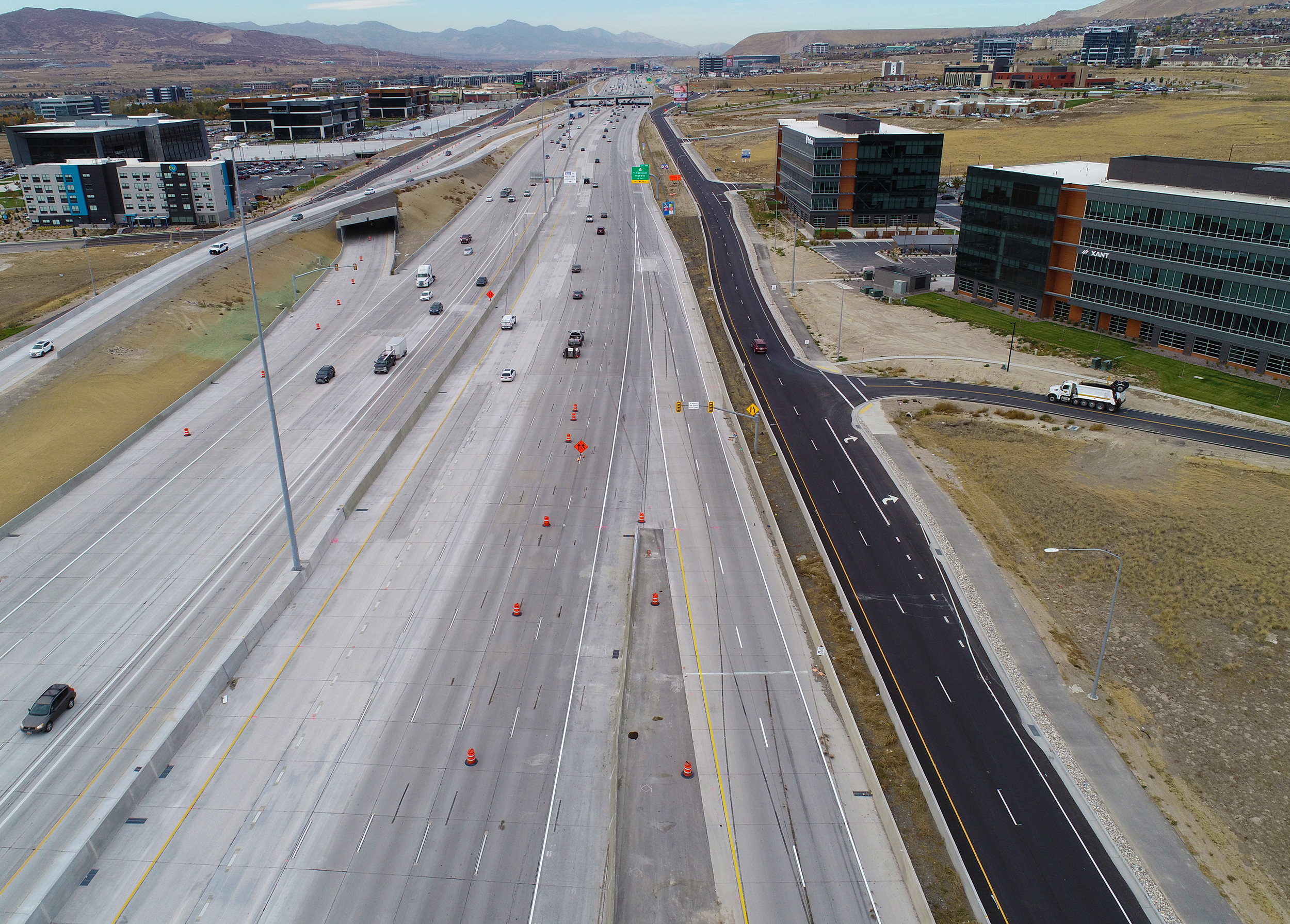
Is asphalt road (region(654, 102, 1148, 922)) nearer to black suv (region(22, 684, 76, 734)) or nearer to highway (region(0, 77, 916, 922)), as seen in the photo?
highway (region(0, 77, 916, 922))

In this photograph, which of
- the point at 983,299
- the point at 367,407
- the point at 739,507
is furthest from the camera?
the point at 983,299

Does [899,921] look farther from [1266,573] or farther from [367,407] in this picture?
[367,407]

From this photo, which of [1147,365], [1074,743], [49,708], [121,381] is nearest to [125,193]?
[121,381]

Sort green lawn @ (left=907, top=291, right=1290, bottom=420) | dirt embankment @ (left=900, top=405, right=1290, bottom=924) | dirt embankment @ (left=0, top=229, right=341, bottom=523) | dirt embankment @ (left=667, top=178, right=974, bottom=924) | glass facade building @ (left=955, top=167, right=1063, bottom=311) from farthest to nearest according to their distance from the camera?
glass facade building @ (left=955, top=167, right=1063, bottom=311) < green lawn @ (left=907, top=291, right=1290, bottom=420) < dirt embankment @ (left=0, top=229, right=341, bottom=523) < dirt embankment @ (left=900, top=405, right=1290, bottom=924) < dirt embankment @ (left=667, top=178, right=974, bottom=924)

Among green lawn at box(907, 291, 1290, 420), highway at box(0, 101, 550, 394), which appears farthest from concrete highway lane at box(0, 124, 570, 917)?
green lawn at box(907, 291, 1290, 420)

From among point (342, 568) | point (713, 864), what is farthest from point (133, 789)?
point (713, 864)

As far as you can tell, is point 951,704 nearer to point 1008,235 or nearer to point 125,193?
point 1008,235

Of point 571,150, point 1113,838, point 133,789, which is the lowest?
point 1113,838
